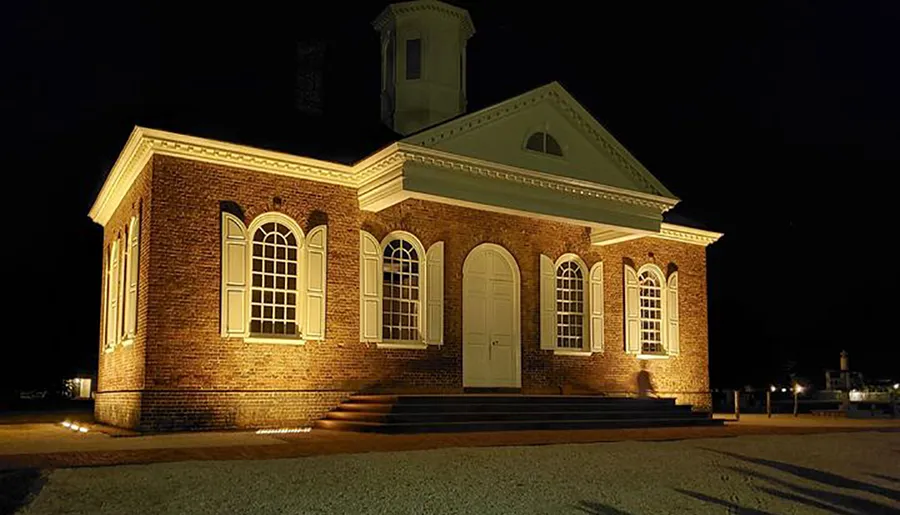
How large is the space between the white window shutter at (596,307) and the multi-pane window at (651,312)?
4.96ft

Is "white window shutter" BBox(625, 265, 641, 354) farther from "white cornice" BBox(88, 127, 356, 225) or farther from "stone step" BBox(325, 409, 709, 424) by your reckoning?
"white cornice" BBox(88, 127, 356, 225)

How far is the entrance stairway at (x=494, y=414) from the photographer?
15.1 m

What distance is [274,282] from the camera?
1659 cm

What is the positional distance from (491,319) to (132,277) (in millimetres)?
7412

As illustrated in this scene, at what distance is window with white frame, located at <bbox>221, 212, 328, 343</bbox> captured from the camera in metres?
16.0

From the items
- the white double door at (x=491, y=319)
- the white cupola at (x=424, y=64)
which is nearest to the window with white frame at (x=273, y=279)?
the white double door at (x=491, y=319)

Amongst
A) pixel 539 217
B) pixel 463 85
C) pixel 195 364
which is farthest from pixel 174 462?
pixel 463 85

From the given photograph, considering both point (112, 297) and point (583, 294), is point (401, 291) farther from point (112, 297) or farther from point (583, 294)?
point (112, 297)

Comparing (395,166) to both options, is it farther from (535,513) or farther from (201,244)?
(535,513)

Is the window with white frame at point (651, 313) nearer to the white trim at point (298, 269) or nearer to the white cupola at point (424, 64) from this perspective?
the white cupola at point (424, 64)

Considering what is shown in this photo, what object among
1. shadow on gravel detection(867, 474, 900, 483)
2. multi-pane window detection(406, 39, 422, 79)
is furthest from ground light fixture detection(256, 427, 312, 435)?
multi-pane window detection(406, 39, 422, 79)

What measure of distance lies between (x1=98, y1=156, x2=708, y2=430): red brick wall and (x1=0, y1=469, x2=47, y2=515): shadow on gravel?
5786 mm

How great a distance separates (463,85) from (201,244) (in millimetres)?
8890

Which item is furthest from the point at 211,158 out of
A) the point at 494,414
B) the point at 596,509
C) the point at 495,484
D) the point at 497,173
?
the point at 596,509
